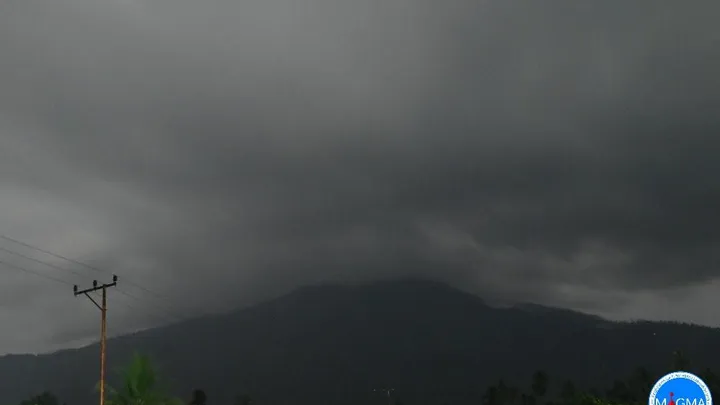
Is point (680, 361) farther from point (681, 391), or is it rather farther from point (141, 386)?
point (681, 391)

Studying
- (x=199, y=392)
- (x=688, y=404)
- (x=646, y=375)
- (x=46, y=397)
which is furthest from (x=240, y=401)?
(x=688, y=404)

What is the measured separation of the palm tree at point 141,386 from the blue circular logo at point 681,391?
43.6m

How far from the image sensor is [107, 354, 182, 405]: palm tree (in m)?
60.0

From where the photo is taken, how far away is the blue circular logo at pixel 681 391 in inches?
998

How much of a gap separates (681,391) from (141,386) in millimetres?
46158

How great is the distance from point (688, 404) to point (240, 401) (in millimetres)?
177212

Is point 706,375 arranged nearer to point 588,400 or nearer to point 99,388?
point 588,400

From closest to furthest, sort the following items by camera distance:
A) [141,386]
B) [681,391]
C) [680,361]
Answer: [681,391] → [141,386] → [680,361]

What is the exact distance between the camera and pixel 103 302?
6131cm

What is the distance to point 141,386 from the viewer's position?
198ft

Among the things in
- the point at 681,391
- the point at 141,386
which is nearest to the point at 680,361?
the point at 141,386

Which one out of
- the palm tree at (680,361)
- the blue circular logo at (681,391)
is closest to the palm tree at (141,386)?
the blue circular logo at (681,391)

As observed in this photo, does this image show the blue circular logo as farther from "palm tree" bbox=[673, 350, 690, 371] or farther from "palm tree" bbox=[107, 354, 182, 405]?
"palm tree" bbox=[673, 350, 690, 371]

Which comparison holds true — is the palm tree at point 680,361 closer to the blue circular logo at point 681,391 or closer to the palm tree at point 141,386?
Result: the palm tree at point 141,386
